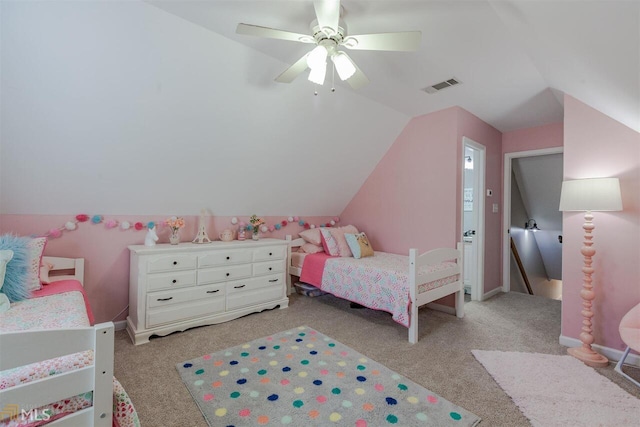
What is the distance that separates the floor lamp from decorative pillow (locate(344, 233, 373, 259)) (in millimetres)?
1967

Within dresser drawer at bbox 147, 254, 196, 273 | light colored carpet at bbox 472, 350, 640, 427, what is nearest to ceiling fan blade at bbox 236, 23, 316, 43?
dresser drawer at bbox 147, 254, 196, 273

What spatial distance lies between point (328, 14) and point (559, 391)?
108 inches

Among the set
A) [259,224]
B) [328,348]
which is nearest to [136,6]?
[259,224]

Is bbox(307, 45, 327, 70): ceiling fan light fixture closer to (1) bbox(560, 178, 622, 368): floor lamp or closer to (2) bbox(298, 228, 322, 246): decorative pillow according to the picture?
(1) bbox(560, 178, 622, 368): floor lamp

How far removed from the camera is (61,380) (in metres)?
0.93

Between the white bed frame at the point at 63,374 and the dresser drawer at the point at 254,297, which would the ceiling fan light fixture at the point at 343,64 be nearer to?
the white bed frame at the point at 63,374

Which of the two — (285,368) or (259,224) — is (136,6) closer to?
(259,224)

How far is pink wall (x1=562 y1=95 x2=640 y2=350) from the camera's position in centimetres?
231

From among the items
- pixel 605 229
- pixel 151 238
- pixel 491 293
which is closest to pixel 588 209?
pixel 605 229

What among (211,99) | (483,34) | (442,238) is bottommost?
(442,238)

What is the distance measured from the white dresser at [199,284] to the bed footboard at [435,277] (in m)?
1.59

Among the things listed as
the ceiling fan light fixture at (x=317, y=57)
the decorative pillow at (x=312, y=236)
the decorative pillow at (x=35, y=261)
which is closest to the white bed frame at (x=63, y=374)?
the decorative pillow at (x=35, y=261)

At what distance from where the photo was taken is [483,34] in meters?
2.06

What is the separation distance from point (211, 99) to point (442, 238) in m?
2.93
